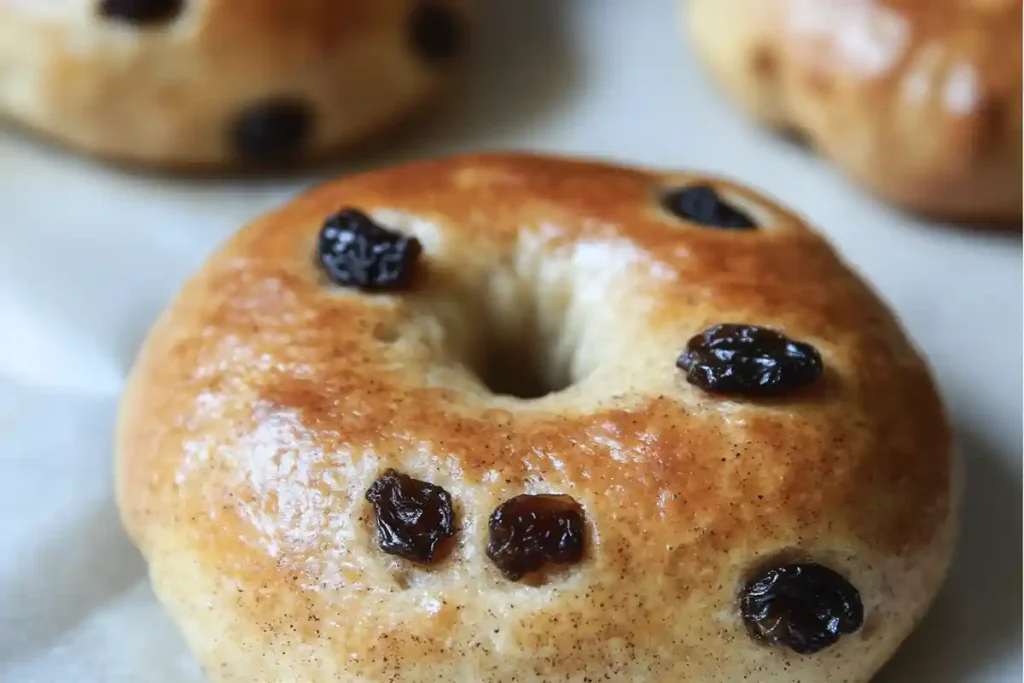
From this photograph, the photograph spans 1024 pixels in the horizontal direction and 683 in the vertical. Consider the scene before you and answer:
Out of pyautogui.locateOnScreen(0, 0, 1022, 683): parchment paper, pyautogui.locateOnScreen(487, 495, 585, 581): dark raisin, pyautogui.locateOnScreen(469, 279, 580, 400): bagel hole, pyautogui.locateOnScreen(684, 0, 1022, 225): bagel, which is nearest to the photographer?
pyautogui.locateOnScreen(487, 495, 585, 581): dark raisin

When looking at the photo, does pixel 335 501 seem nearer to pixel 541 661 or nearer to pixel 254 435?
pixel 254 435

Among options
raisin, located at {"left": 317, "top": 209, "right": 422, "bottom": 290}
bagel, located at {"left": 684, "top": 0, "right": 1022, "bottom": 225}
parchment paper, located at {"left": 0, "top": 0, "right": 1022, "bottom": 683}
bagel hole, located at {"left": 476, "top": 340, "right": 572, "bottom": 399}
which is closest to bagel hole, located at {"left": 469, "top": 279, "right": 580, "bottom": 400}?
bagel hole, located at {"left": 476, "top": 340, "right": 572, "bottom": 399}

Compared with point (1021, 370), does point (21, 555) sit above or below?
below

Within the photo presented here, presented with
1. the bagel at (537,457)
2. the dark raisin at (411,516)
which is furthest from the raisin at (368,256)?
the dark raisin at (411,516)

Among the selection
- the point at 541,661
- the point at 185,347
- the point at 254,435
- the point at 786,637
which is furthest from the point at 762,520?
the point at 185,347

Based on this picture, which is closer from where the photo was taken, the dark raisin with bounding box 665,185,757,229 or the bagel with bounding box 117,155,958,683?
the bagel with bounding box 117,155,958,683

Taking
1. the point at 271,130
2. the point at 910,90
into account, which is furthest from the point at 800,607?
the point at 271,130

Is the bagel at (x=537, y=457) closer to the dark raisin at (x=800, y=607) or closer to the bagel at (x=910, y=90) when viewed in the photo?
the dark raisin at (x=800, y=607)

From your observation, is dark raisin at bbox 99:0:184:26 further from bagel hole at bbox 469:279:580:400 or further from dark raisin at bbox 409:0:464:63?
bagel hole at bbox 469:279:580:400
